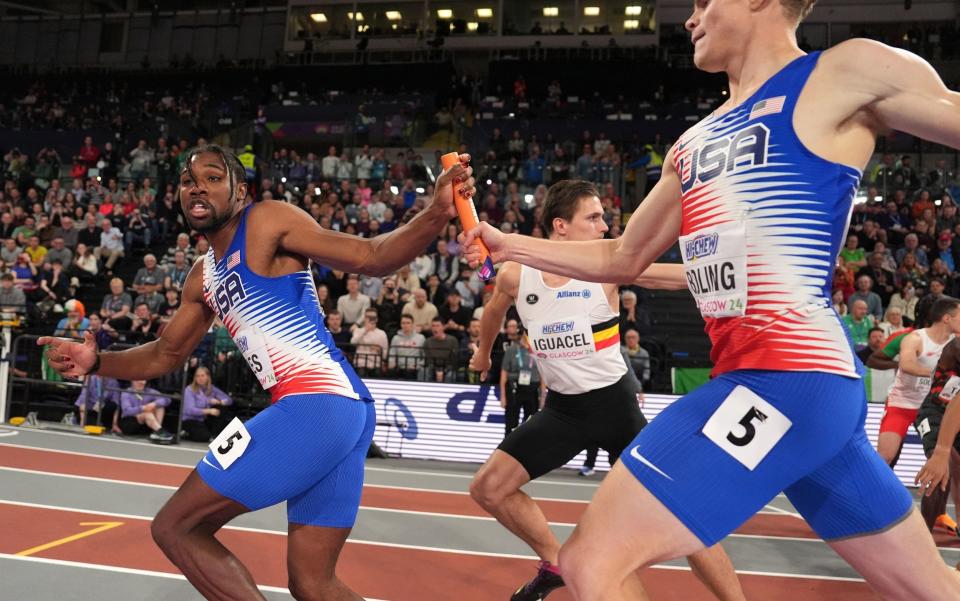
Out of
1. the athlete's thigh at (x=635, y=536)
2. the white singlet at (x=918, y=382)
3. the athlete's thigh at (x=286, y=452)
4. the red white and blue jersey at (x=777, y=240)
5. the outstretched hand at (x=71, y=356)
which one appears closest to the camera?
the athlete's thigh at (x=635, y=536)

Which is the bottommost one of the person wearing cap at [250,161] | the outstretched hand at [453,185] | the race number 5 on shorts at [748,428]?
the race number 5 on shorts at [748,428]

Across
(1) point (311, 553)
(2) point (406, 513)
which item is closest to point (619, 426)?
(1) point (311, 553)

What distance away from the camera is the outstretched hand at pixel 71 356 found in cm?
352

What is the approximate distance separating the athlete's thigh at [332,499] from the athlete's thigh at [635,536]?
1.34 metres

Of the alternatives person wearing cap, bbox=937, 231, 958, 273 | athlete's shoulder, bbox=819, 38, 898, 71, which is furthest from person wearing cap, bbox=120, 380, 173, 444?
person wearing cap, bbox=937, 231, 958, 273

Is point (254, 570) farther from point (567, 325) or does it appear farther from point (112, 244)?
point (112, 244)

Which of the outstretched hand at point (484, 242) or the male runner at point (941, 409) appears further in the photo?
the male runner at point (941, 409)

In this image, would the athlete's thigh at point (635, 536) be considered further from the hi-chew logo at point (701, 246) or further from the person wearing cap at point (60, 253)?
the person wearing cap at point (60, 253)

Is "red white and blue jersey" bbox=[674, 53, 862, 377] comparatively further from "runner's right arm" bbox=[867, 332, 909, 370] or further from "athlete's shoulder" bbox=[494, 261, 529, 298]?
"runner's right arm" bbox=[867, 332, 909, 370]

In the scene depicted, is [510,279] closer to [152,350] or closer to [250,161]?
[152,350]

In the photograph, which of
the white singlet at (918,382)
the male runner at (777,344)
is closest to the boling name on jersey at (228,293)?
the male runner at (777,344)

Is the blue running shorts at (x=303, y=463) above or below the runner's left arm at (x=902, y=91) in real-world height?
below

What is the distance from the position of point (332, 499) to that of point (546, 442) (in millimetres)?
1642

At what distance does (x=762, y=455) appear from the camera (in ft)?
6.49
